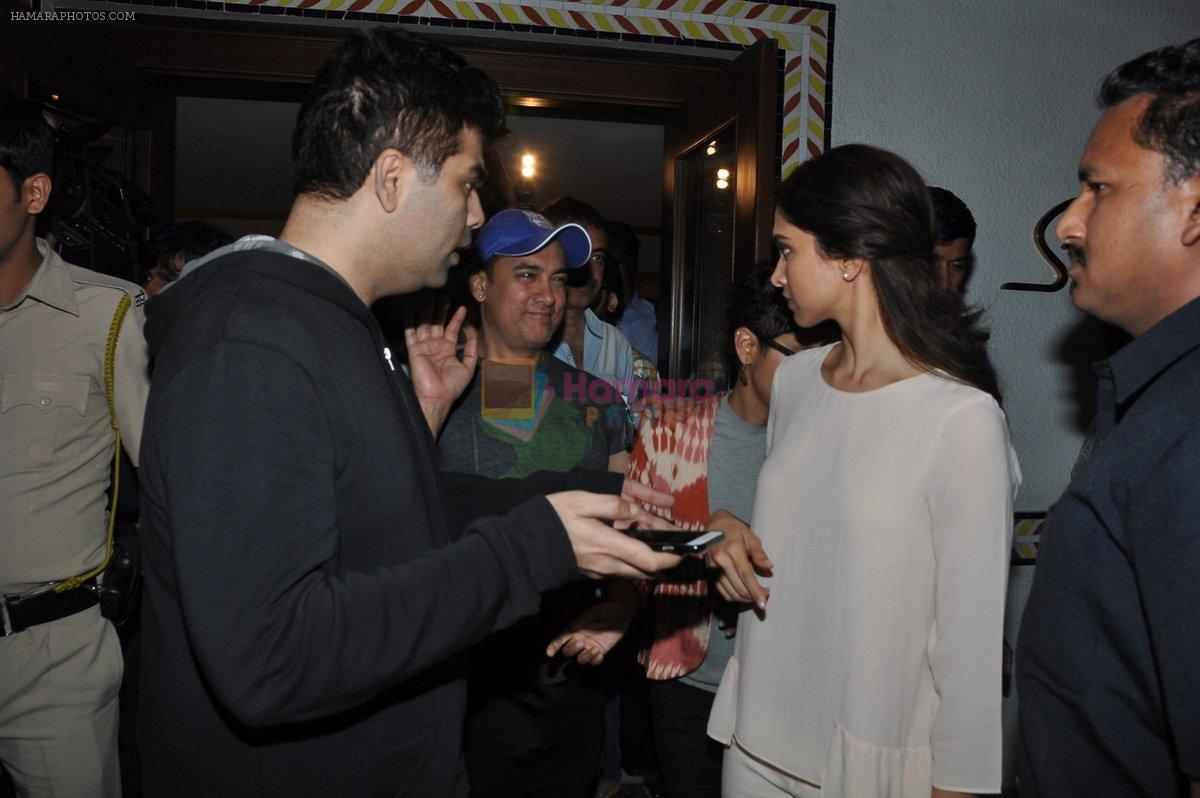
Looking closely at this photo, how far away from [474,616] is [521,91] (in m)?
2.81

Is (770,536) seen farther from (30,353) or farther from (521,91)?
(521,91)

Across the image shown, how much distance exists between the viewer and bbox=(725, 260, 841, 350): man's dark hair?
2.14 m

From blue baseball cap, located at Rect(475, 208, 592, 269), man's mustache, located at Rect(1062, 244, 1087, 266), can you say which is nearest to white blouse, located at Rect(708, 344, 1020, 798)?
man's mustache, located at Rect(1062, 244, 1087, 266)

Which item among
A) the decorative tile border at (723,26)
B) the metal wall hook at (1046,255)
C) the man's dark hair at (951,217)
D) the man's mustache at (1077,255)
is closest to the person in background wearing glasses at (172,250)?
the decorative tile border at (723,26)

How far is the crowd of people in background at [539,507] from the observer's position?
0.92 m

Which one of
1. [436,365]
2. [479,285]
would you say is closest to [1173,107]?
[436,365]

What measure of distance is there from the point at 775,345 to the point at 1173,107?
3.49 ft

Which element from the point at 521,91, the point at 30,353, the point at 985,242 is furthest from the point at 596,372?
the point at 30,353

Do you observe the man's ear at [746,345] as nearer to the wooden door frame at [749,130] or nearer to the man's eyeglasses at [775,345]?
the man's eyeglasses at [775,345]

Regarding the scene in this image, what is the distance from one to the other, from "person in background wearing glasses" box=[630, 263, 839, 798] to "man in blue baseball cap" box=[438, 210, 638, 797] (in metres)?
0.14

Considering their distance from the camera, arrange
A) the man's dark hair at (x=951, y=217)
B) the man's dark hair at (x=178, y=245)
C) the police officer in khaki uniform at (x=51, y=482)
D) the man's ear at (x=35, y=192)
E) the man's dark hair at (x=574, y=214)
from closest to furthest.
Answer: the police officer in khaki uniform at (x=51, y=482) < the man's ear at (x=35, y=192) < the man's dark hair at (x=951, y=217) < the man's dark hair at (x=178, y=245) < the man's dark hair at (x=574, y=214)

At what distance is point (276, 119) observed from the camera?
23.6ft

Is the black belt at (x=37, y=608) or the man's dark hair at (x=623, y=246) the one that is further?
the man's dark hair at (x=623, y=246)

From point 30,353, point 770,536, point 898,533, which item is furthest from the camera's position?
point 30,353
